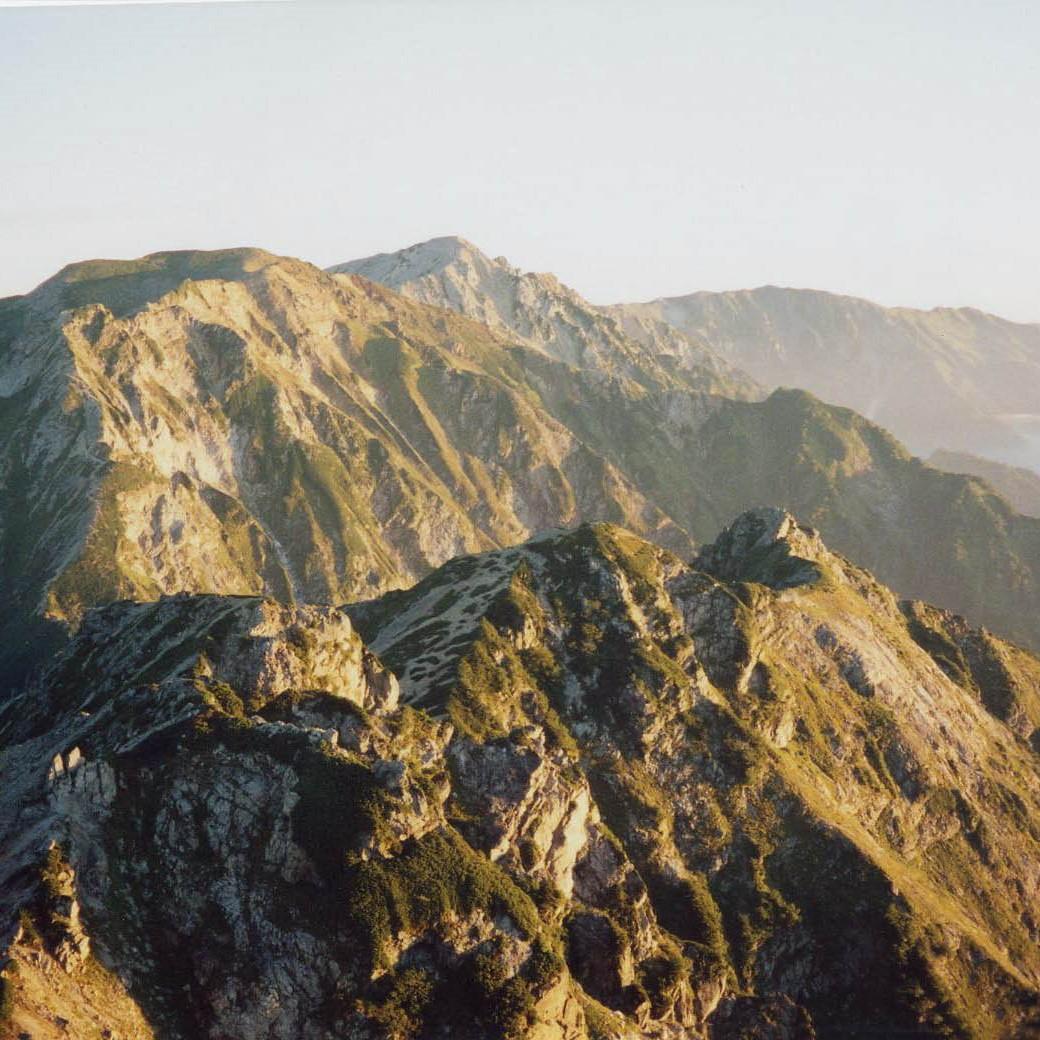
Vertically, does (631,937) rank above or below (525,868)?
below

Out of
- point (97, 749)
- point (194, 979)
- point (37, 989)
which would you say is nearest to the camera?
point (37, 989)

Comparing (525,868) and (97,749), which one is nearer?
(97,749)

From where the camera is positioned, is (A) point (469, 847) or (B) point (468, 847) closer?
(B) point (468, 847)

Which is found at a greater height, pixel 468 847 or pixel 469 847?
pixel 468 847

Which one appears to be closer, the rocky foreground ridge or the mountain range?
the mountain range

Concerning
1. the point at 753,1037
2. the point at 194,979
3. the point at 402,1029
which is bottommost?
the point at 753,1037

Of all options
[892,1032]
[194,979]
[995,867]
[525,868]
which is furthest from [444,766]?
[995,867]

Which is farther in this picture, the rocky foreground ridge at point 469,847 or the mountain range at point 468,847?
the rocky foreground ridge at point 469,847

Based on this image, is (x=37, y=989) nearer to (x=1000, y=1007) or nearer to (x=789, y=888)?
(x=789, y=888)
